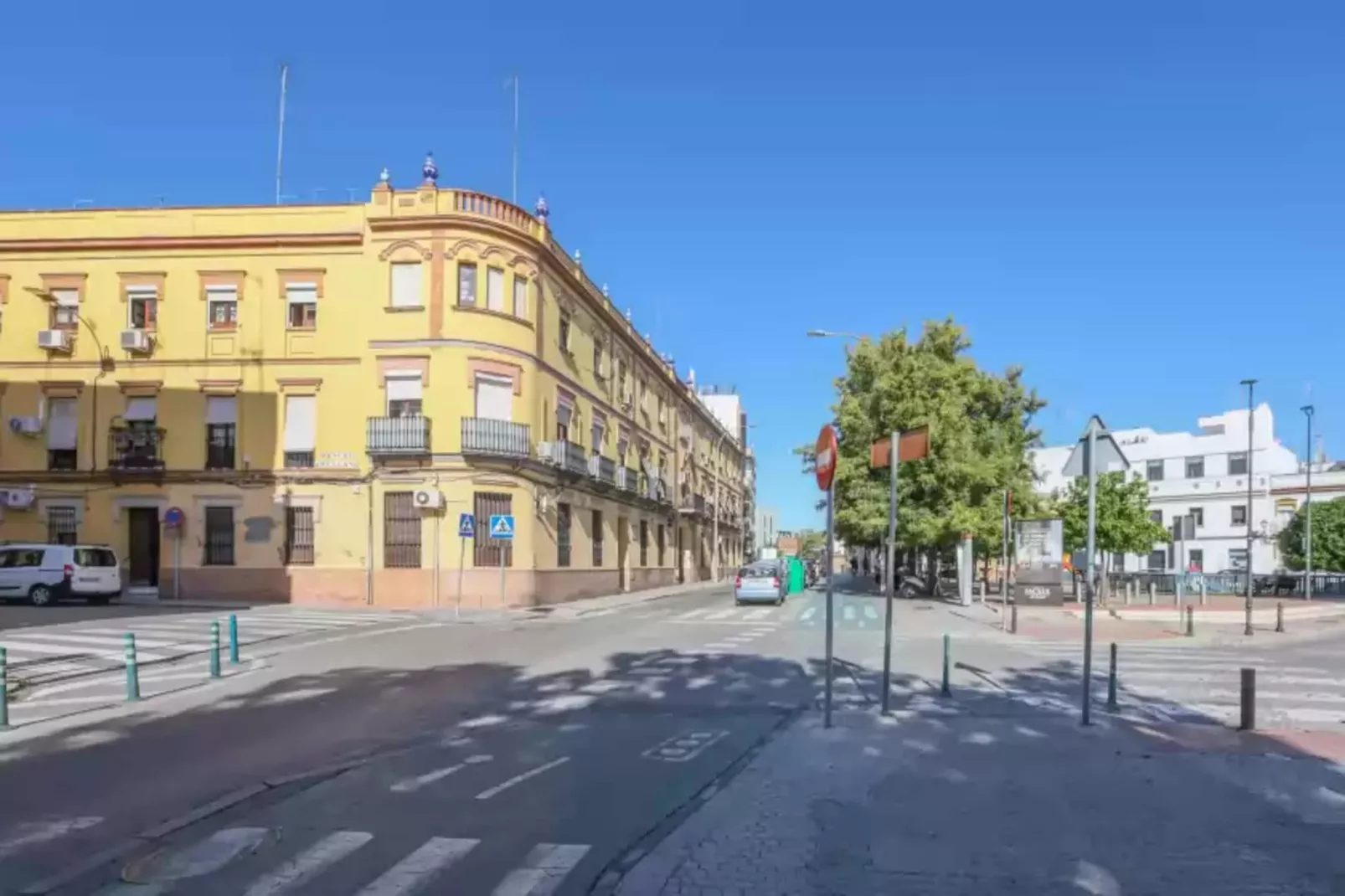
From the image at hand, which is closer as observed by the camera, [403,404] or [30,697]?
[30,697]

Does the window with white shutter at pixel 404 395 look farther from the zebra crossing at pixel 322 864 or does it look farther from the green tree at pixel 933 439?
the zebra crossing at pixel 322 864

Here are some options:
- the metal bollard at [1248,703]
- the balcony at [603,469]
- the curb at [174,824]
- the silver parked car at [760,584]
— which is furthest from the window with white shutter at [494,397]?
the metal bollard at [1248,703]

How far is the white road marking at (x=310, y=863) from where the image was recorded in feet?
18.0

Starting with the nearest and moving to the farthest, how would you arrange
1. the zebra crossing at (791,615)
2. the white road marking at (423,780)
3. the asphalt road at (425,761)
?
the asphalt road at (425,761) → the white road marking at (423,780) → the zebra crossing at (791,615)

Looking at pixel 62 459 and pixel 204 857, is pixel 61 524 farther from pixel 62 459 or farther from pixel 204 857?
pixel 204 857

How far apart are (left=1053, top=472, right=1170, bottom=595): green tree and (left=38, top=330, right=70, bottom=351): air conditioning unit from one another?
35727mm

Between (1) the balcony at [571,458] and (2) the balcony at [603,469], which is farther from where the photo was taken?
(2) the balcony at [603,469]

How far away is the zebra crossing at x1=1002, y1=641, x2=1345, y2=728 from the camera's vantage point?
38.4 ft

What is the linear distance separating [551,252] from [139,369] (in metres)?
14.1

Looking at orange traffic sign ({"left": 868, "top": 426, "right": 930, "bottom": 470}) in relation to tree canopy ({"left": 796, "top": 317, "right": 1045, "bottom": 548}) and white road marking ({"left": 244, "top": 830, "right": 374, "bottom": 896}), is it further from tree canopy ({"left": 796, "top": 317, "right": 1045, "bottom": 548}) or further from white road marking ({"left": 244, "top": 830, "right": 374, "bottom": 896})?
tree canopy ({"left": 796, "top": 317, "right": 1045, "bottom": 548})

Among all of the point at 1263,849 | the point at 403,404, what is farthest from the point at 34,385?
the point at 1263,849

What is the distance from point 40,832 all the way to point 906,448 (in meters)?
7.58

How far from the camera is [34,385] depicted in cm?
3438

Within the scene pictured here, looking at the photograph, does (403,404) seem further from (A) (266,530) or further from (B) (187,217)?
(B) (187,217)
